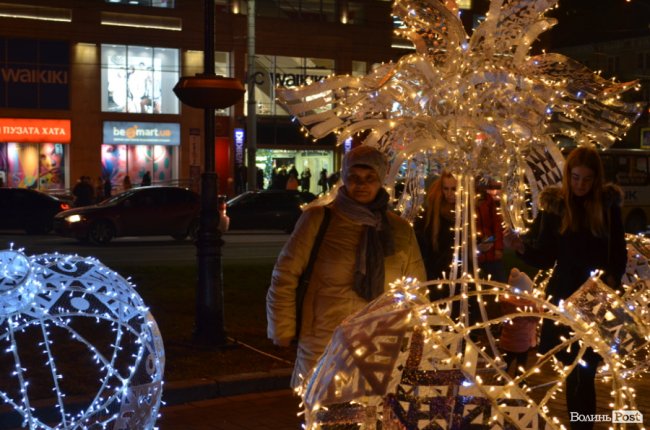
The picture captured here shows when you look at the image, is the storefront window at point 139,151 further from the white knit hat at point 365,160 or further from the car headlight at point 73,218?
the white knit hat at point 365,160

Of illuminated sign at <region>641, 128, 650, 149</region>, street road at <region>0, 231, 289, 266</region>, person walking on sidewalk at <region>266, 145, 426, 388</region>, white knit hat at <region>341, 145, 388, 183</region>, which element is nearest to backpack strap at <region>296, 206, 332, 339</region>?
person walking on sidewalk at <region>266, 145, 426, 388</region>

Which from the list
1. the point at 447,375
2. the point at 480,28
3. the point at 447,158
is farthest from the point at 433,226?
the point at 447,375

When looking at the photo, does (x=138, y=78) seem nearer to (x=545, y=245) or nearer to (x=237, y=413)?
(x=237, y=413)

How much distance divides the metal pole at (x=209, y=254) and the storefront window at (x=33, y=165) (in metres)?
31.2

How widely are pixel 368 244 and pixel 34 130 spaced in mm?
36734

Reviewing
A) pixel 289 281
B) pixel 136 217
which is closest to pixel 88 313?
pixel 289 281

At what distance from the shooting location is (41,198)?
91.1 ft

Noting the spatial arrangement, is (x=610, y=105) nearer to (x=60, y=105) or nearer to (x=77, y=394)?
(x=77, y=394)

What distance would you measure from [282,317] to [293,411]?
3.00m

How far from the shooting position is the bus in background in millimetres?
32250

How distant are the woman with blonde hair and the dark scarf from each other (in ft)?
10.9

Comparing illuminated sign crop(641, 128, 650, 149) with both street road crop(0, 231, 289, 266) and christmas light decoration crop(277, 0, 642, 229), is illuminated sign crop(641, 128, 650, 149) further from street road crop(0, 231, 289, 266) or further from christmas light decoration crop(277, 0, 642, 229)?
christmas light decoration crop(277, 0, 642, 229)

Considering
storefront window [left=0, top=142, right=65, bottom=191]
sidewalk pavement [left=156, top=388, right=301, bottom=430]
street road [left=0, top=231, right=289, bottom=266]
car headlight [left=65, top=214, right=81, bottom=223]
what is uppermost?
storefront window [left=0, top=142, right=65, bottom=191]

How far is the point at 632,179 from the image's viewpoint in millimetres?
33000
